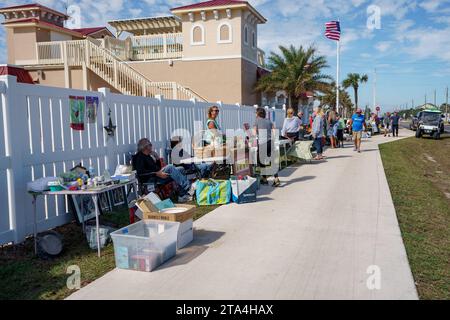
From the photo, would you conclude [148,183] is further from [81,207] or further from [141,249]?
[141,249]

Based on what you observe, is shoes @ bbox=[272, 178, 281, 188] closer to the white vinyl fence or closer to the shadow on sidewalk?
the white vinyl fence

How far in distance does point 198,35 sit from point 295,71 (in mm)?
7344

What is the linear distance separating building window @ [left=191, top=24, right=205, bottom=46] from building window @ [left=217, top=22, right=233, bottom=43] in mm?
952

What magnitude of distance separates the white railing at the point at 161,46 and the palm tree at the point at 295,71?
19.5ft

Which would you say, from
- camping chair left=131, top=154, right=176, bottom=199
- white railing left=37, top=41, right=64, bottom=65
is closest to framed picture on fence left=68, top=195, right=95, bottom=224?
camping chair left=131, top=154, right=176, bottom=199

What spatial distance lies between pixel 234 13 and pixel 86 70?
8.81 m

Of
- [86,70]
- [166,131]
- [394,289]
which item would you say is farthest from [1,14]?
[394,289]

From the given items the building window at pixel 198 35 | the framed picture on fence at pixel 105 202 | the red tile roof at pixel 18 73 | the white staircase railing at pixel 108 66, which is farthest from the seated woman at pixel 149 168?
the building window at pixel 198 35

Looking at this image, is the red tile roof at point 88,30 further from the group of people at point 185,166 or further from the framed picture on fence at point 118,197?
the framed picture on fence at point 118,197

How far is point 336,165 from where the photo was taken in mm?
12953

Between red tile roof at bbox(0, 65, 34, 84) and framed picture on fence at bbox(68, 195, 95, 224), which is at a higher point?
red tile roof at bbox(0, 65, 34, 84)

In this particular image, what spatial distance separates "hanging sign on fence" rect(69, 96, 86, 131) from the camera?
635 cm
